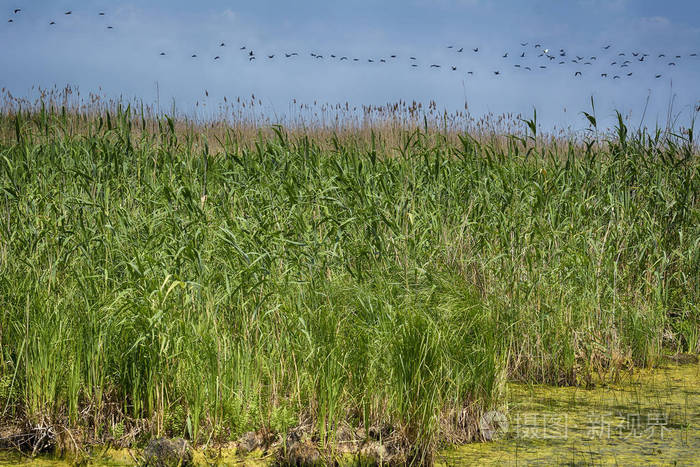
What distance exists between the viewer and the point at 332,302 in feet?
15.0

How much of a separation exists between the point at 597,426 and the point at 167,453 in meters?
2.62

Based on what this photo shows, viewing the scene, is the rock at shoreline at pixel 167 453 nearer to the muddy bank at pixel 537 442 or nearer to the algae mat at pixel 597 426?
the muddy bank at pixel 537 442

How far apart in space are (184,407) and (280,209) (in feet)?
7.07

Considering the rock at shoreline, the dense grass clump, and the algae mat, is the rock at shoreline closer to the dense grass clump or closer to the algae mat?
the dense grass clump

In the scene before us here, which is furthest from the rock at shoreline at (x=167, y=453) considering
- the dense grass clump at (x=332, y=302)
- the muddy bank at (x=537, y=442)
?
the dense grass clump at (x=332, y=302)

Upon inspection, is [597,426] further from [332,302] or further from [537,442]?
[332,302]

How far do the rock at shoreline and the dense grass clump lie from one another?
130 mm

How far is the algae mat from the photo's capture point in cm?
395

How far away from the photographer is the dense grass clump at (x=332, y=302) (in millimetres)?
4035

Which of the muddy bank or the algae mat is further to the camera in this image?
the algae mat

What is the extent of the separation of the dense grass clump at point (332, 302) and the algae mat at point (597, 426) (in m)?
0.20

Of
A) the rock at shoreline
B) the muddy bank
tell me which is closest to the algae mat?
the muddy bank

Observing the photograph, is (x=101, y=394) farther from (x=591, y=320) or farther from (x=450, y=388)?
(x=591, y=320)

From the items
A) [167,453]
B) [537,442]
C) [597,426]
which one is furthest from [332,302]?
[597,426]
